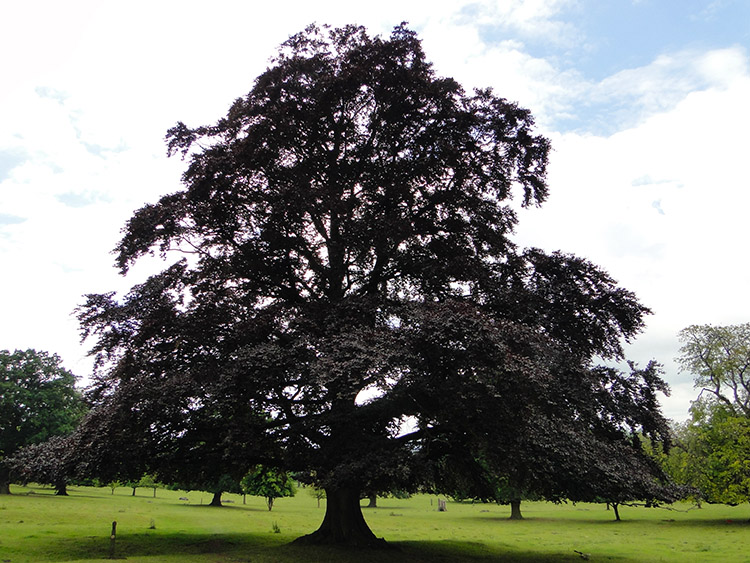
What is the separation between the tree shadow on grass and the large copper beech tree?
1777 millimetres

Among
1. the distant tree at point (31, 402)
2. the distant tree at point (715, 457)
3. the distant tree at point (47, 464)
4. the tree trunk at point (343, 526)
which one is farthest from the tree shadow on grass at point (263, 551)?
the distant tree at point (31, 402)

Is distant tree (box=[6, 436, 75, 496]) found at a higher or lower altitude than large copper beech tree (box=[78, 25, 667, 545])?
lower

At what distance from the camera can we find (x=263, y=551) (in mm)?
17922

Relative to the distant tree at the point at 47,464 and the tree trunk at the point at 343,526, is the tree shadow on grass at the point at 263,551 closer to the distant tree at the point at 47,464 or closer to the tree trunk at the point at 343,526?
the tree trunk at the point at 343,526

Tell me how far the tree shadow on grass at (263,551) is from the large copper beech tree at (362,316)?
1.78 metres

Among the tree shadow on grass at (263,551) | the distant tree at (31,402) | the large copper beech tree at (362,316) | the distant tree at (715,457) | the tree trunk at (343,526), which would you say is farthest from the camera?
the distant tree at (31,402)

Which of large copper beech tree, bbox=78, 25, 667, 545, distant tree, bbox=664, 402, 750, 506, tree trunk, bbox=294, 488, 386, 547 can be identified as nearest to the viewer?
large copper beech tree, bbox=78, 25, 667, 545

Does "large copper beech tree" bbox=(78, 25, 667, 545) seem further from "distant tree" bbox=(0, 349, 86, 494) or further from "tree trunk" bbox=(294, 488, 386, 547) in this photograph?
"distant tree" bbox=(0, 349, 86, 494)

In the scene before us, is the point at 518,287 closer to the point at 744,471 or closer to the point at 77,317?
the point at 77,317

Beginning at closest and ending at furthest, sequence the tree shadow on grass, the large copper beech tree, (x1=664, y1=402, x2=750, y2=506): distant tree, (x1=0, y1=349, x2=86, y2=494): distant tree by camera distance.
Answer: the large copper beech tree
the tree shadow on grass
(x1=664, y1=402, x2=750, y2=506): distant tree
(x1=0, y1=349, x2=86, y2=494): distant tree

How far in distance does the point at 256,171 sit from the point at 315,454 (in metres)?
10.2

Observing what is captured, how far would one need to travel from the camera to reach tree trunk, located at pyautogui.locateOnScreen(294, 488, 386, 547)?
18.5 meters

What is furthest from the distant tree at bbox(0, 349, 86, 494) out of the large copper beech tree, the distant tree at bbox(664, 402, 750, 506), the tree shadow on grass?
the distant tree at bbox(664, 402, 750, 506)

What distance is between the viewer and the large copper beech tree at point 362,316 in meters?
14.2
